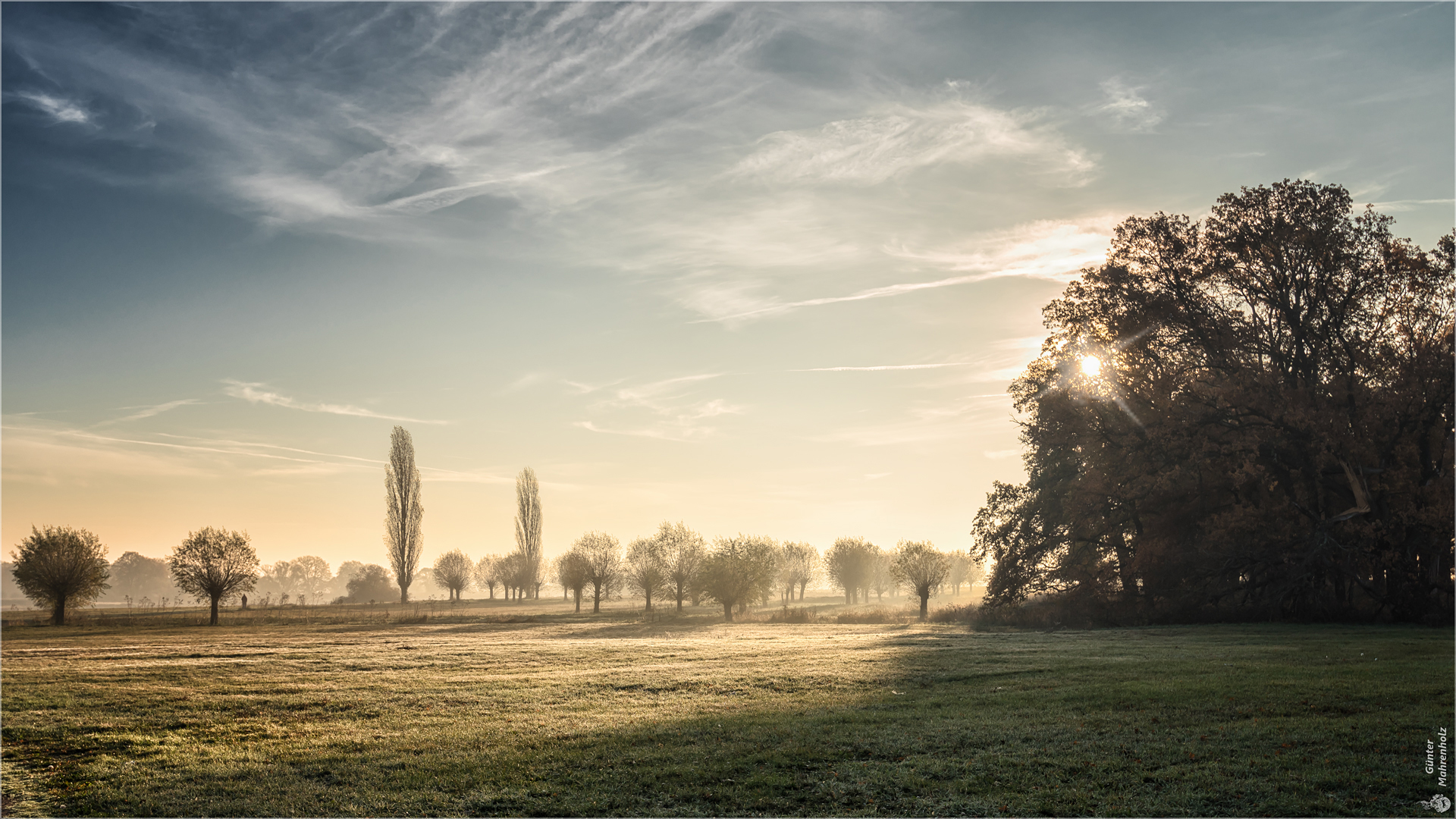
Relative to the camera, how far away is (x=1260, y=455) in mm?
38656

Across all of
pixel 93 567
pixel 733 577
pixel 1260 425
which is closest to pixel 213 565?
pixel 93 567

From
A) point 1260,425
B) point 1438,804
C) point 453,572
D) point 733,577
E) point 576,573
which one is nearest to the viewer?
point 1438,804

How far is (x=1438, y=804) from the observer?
1064cm

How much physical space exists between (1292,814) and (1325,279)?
1442 inches

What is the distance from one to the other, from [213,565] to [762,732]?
2628 inches

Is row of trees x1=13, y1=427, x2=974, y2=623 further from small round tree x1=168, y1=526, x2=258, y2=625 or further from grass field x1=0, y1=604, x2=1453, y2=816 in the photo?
grass field x1=0, y1=604, x2=1453, y2=816

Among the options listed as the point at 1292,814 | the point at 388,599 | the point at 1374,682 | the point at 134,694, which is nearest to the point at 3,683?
the point at 134,694

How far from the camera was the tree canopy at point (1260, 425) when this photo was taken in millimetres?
35000

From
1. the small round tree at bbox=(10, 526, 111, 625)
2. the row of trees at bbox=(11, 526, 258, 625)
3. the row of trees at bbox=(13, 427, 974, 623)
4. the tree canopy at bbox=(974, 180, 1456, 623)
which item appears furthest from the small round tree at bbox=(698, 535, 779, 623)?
the small round tree at bbox=(10, 526, 111, 625)

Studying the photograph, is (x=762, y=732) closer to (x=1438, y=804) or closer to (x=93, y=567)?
(x=1438, y=804)

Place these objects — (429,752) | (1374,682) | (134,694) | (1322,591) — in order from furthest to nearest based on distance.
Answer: (1322,591), (134,694), (1374,682), (429,752)

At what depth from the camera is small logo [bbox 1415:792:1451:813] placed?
10.6 meters

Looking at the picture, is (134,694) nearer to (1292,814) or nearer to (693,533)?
(1292,814)

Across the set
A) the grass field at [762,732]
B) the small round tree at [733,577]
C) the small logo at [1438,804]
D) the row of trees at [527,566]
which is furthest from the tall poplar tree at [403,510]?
the small logo at [1438,804]
